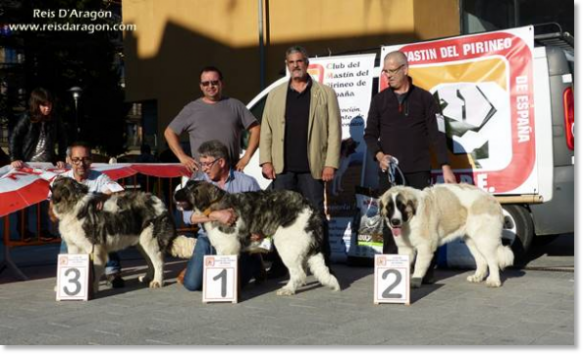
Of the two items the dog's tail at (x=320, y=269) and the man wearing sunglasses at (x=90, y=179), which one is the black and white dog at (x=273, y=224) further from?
the man wearing sunglasses at (x=90, y=179)

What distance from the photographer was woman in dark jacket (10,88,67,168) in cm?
805

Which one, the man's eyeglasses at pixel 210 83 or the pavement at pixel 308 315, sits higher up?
the man's eyeglasses at pixel 210 83

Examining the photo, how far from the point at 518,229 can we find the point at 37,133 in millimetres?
5353

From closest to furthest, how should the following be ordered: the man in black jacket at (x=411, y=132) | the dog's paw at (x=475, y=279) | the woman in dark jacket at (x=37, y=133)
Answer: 1. the man in black jacket at (x=411, y=132)
2. the dog's paw at (x=475, y=279)
3. the woman in dark jacket at (x=37, y=133)

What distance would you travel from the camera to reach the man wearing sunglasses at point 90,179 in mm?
6953

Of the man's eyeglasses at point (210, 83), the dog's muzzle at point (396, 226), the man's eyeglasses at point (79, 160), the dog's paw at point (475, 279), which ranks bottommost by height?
the dog's paw at point (475, 279)

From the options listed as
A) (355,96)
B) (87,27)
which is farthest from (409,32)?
(87,27)

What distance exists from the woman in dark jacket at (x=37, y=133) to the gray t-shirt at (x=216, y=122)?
1.59m

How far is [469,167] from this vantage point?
8.01 metres

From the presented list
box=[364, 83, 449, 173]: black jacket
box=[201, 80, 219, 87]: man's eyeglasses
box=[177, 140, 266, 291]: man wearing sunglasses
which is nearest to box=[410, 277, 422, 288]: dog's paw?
box=[364, 83, 449, 173]: black jacket

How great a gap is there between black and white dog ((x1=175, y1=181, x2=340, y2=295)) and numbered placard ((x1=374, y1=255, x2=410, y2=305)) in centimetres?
63

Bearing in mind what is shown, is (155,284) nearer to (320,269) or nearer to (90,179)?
(90,179)

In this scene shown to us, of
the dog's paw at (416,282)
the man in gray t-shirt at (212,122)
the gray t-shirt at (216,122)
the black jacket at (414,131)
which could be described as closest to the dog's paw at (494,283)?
the dog's paw at (416,282)

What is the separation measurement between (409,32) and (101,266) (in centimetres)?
1290
